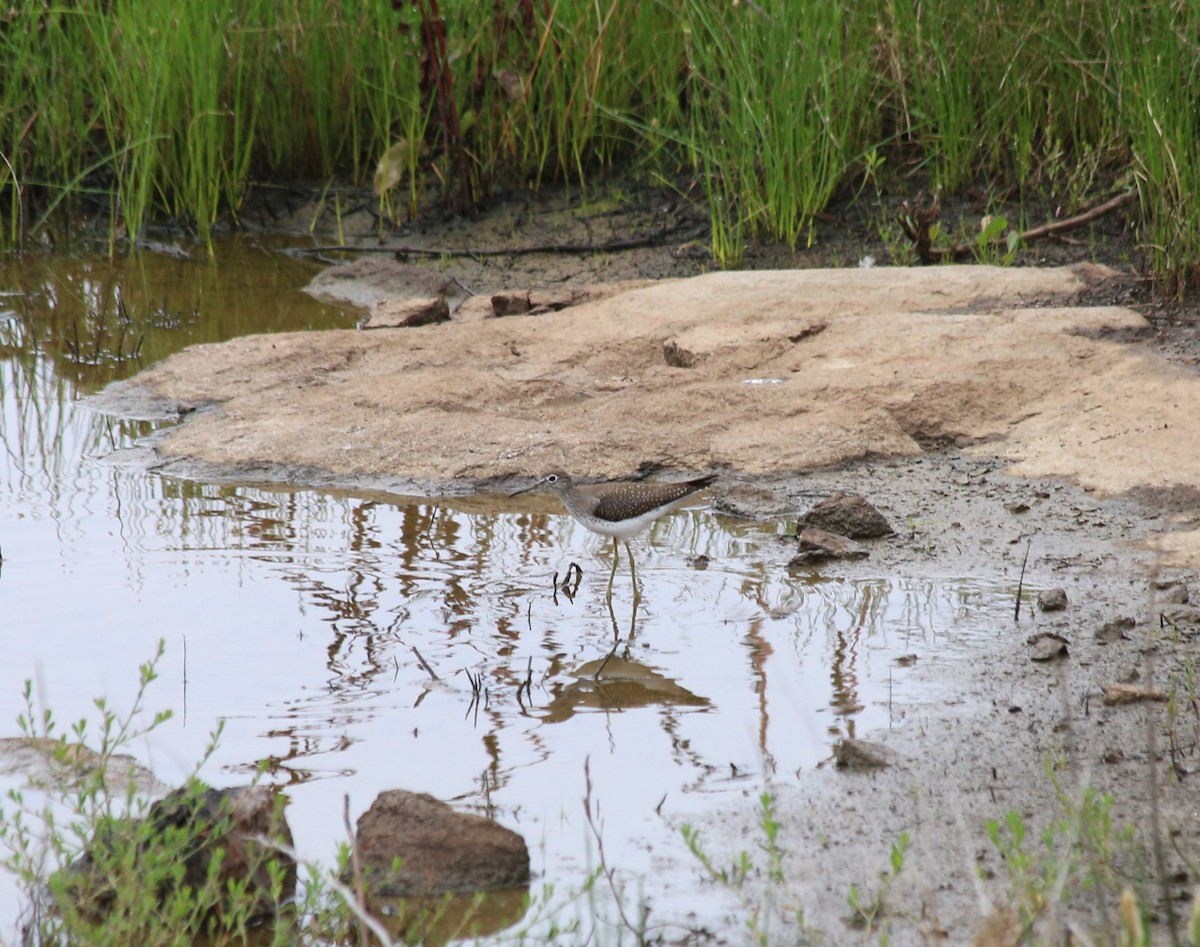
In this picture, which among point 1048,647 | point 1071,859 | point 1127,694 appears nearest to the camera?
point 1071,859

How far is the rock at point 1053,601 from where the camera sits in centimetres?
443

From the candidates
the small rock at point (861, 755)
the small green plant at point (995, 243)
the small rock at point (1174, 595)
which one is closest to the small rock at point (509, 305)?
the small green plant at point (995, 243)

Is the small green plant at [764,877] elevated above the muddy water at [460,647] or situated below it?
above

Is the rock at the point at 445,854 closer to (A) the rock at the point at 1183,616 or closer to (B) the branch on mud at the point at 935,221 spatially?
(A) the rock at the point at 1183,616

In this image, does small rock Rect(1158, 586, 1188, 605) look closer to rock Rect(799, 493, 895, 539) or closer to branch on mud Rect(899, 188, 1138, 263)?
rock Rect(799, 493, 895, 539)

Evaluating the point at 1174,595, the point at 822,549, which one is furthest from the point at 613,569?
the point at 1174,595

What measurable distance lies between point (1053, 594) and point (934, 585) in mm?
463

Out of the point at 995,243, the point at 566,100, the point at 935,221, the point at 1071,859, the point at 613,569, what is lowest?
the point at 613,569

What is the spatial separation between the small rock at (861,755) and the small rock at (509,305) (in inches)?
204

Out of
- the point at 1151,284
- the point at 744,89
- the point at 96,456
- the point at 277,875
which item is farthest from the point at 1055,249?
the point at 277,875

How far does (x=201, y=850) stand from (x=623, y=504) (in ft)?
8.05

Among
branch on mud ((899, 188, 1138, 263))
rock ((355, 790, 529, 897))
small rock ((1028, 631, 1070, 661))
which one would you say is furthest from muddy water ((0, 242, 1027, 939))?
branch on mud ((899, 188, 1138, 263))

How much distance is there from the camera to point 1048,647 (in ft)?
13.4

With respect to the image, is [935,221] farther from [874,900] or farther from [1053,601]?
[874,900]
